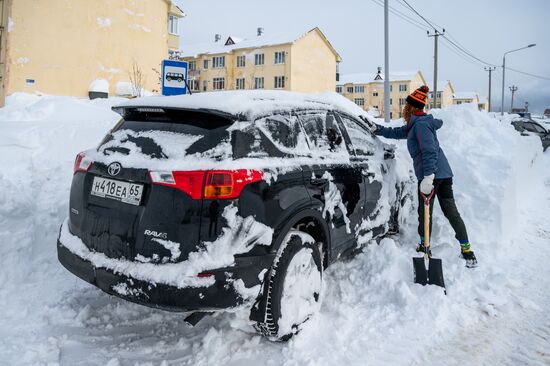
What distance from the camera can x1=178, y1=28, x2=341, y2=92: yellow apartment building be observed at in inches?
1781

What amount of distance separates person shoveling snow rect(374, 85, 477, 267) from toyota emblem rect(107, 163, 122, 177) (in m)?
3.05

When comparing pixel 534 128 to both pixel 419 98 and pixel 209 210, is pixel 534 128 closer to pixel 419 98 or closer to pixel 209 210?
pixel 419 98

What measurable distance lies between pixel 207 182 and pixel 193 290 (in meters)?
0.66

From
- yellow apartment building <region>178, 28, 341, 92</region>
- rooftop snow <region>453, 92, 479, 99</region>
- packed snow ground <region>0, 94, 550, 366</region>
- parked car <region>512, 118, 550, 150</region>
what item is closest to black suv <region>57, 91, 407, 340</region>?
packed snow ground <region>0, 94, 550, 366</region>

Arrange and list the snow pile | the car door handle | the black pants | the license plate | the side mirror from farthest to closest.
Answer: the black pants, the side mirror, the car door handle, the license plate, the snow pile

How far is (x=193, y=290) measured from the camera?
8.08 ft

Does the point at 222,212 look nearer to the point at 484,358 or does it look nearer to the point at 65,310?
the point at 65,310

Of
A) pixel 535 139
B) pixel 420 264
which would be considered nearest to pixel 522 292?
pixel 420 264

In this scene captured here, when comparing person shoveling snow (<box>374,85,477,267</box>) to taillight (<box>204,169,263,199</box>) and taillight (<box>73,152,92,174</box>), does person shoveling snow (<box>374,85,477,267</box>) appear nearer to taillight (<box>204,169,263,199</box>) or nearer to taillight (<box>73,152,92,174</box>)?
taillight (<box>204,169,263,199</box>)

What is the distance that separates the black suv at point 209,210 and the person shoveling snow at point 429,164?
1.47 m

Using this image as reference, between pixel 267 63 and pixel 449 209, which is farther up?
pixel 267 63

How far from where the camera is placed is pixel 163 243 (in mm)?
2506

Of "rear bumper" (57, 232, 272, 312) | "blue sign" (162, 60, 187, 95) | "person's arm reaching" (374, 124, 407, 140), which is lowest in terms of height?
"rear bumper" (57, 232, 272, 312)

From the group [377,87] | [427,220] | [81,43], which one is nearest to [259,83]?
[81,43]
